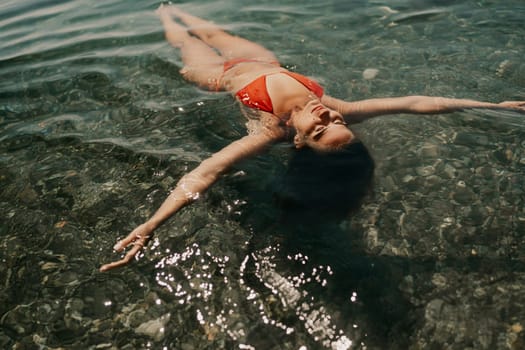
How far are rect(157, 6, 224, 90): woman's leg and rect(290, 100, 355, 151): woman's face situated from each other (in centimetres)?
235

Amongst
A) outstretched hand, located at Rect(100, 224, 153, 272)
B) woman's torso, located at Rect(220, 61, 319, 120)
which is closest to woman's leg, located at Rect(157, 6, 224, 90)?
woman's torso, located at Rect(220, 61, 319, 120)

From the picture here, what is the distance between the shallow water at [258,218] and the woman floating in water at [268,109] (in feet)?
1.03

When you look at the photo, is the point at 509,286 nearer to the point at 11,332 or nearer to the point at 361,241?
the point at 361,241

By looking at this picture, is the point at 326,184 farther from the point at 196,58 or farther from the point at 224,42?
the point at 224,42

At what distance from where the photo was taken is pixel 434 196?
458cm

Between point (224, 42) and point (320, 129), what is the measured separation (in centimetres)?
444

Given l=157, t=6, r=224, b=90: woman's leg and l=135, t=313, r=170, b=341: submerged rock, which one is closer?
l=135, t=313, r=170, b=341: submerged rock

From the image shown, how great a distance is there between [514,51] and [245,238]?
598 centimetres

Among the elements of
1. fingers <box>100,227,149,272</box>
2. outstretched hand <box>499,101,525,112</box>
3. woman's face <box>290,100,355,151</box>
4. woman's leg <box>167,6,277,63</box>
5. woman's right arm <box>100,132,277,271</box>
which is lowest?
outstretched hand <box>499,101,525,112</box>

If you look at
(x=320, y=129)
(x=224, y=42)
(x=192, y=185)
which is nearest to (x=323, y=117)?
(x=320, y=129)

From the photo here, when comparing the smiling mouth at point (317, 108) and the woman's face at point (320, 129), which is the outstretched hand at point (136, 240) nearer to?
the woman's face at point (320, 129)

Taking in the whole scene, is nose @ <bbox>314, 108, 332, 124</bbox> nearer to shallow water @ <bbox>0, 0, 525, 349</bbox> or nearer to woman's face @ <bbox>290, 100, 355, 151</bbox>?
woman's face @ <bbox>290, 100, 355, 151</bbox>

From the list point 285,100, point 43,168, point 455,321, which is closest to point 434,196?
point 455,321

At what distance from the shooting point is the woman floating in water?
4.17 meters
